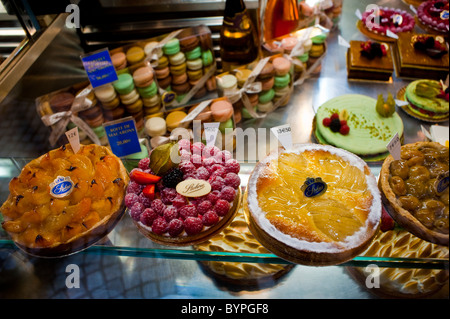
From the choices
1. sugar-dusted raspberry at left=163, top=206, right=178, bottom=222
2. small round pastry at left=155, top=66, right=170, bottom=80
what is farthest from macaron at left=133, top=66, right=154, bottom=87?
sugar-dusted raspberry at left=163, top=206, right=178, bottom=222

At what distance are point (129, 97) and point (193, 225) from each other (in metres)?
1.45

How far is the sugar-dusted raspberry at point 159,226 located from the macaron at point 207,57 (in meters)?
1.74

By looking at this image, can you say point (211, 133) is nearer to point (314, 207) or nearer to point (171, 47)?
point (314, 207)

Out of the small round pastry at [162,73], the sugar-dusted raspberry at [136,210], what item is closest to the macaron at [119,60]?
the small round pastry at [162,73]

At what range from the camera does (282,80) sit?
2.61 m

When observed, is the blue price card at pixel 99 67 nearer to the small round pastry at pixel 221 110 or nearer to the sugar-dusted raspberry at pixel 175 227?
the small round pastry at pixel 221 110

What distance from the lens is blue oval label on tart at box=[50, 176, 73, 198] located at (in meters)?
1.55

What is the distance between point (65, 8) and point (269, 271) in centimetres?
243

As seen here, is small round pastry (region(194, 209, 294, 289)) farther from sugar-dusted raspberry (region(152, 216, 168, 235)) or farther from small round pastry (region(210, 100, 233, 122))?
small round pastry (region(210, 100, 233, 122))

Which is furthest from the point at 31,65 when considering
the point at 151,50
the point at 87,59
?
the point at 151,50

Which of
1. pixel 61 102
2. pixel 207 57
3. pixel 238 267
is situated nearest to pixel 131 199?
pixel 238 267

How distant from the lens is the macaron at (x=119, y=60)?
2.56 metres

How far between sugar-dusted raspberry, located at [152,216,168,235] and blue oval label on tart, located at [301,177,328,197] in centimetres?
62
